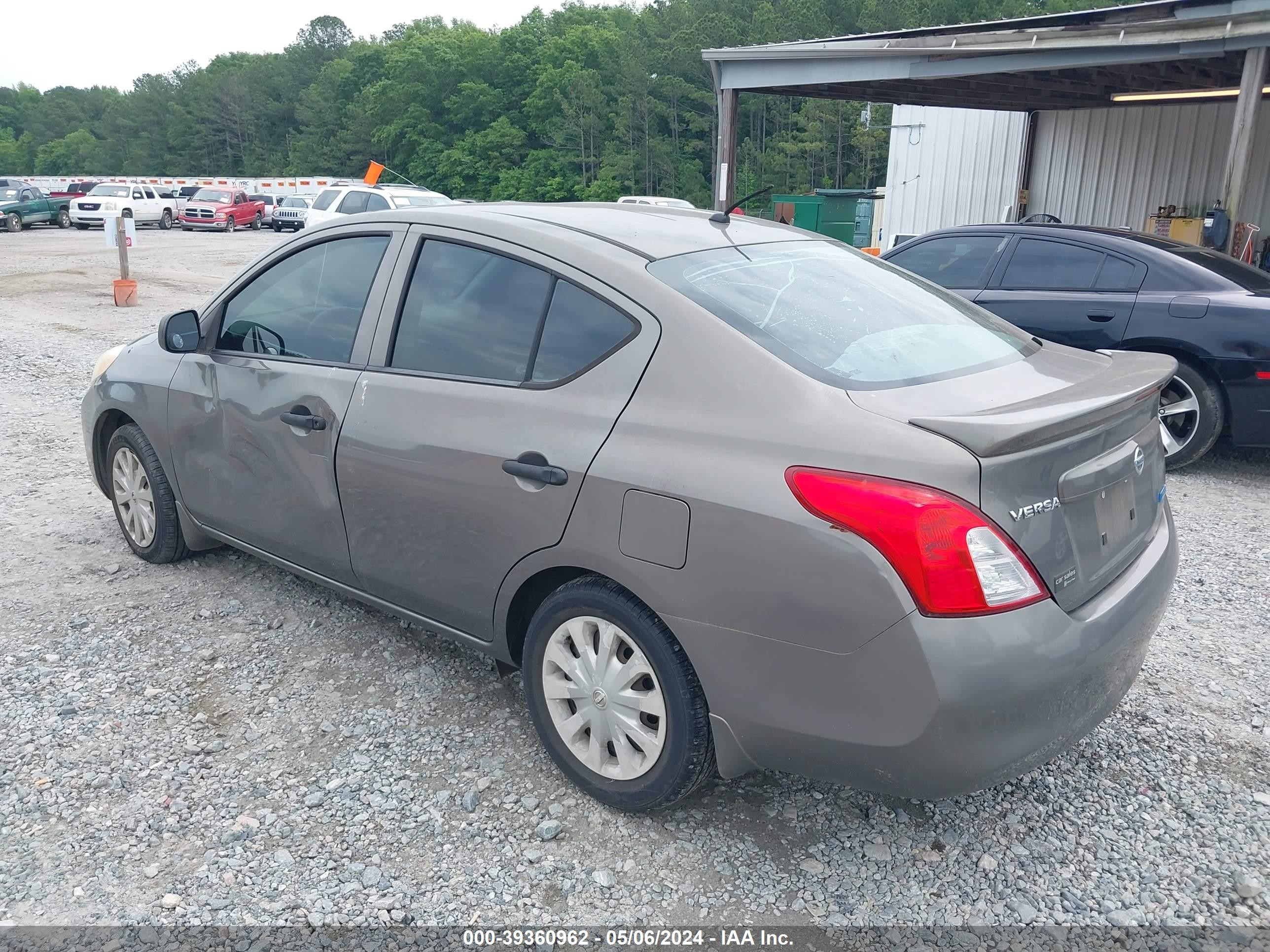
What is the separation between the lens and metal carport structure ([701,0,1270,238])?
375 inches

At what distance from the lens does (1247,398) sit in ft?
19.5

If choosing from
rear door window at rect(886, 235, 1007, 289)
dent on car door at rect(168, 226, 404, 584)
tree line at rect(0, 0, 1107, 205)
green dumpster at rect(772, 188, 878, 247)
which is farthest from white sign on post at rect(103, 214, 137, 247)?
tree line at rect(0, 0, 1107, 205)

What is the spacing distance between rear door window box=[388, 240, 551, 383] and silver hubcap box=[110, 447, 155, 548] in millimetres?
1925

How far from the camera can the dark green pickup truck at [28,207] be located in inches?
1319

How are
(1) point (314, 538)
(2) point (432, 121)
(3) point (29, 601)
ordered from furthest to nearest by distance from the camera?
(2) point (432, 121) < (3) point (29, 601) < (1) point (314, 538)

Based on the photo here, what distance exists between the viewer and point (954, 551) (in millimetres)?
2168

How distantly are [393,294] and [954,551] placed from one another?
2.06 m

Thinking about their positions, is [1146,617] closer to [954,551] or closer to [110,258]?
[954,551]

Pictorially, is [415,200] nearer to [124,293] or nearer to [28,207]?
[124,293]

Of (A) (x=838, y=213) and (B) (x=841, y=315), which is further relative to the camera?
(A) (x=838, y=213)

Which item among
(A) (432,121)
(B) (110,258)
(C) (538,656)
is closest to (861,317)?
(C) (538,656)

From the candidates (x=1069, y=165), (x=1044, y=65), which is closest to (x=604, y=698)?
(x=1044, y=65)

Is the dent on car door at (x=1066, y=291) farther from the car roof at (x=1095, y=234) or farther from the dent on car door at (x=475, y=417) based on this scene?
the dent on car door at (x=475, y=417)

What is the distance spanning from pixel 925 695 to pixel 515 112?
82268 millimetres
